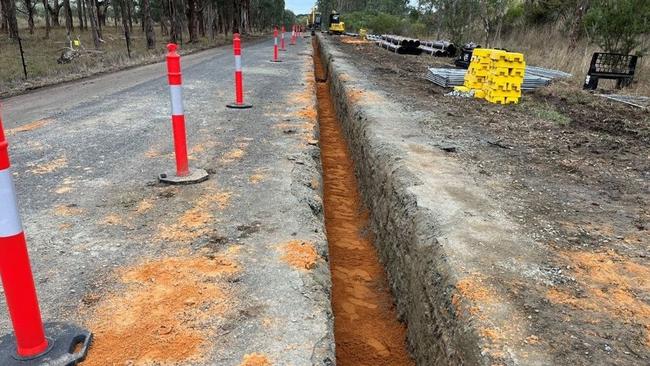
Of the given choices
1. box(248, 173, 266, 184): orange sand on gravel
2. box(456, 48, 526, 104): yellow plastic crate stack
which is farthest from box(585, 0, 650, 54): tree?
box(248, 173, 266, 184): orange sand on gravel

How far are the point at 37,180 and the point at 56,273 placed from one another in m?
1.85

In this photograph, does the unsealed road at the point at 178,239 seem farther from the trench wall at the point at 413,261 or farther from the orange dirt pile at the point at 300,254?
the trench wall at the point at 413,261

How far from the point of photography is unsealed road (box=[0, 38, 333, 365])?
7.24 feet

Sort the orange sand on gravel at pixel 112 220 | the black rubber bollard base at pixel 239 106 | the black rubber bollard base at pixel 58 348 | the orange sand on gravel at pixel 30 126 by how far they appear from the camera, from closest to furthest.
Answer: the black rubber bollard base at pixel 58 348, the orange sand on gravel at pixel 112 220, the orange sand on gravel at pixel 30 126, the black rubber bollard base at pixel 239 106

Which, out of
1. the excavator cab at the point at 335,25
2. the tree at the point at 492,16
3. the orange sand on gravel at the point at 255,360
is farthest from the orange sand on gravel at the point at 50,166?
the excavator cab at the point at 335,25

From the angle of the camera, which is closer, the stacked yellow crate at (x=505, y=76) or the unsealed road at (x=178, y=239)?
the unsealed road at (x=178, y=239)

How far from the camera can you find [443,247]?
9.50ft

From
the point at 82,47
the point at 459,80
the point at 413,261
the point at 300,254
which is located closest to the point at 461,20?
the point at 459,80

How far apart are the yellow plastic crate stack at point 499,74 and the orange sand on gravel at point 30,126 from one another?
24.4ft

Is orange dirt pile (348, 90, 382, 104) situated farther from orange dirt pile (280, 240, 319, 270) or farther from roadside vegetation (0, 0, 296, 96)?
roadside vegetation (0, 0, 296, 96)

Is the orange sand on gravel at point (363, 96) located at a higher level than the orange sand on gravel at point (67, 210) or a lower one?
higher

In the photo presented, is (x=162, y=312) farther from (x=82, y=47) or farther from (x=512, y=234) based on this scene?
(x=82, y=47)

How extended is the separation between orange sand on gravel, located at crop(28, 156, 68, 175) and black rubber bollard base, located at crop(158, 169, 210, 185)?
3.76ft

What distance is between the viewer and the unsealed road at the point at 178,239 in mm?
2207
